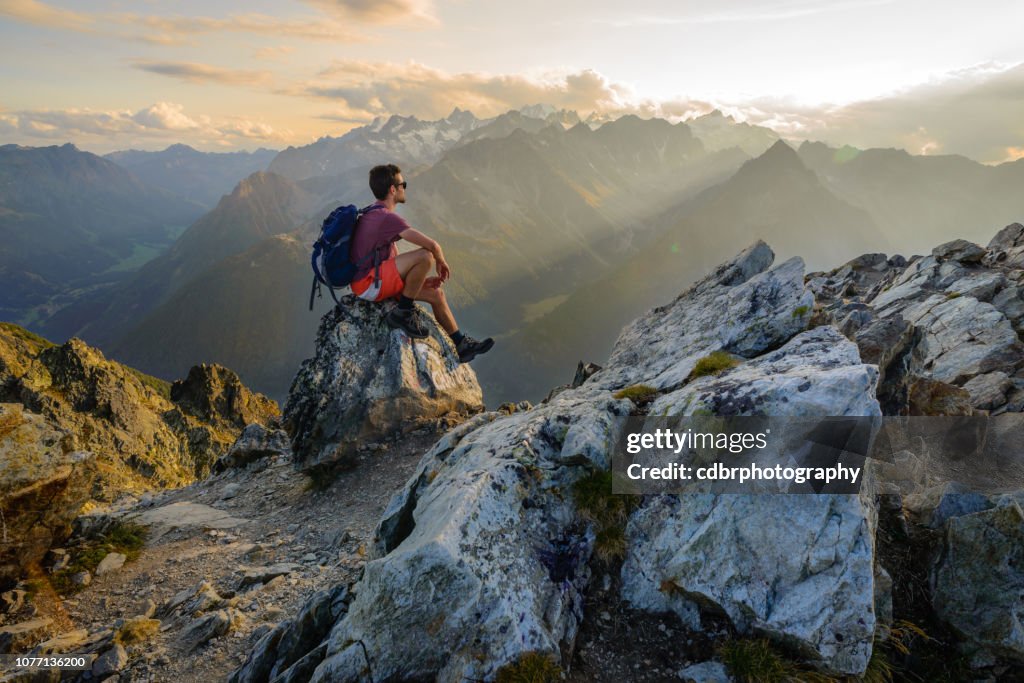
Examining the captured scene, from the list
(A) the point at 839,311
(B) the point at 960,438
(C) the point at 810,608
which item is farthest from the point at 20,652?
(A) the point at 839,311

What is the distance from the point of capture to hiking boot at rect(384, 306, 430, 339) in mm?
16344

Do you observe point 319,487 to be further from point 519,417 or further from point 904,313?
point 904,313

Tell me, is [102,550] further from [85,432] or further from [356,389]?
[85,432]

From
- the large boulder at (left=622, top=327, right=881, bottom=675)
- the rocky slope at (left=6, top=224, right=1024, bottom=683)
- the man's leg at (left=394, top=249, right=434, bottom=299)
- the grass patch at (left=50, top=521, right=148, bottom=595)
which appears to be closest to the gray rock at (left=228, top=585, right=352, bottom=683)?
the rocky slope at (left=6, top=224, right=1024, bottom=683)

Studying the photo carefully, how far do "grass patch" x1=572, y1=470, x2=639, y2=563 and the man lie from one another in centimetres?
630

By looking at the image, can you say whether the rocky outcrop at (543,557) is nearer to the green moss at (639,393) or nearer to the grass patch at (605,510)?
the grass patch at (605,510)

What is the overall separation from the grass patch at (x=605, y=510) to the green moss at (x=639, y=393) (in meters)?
2.46

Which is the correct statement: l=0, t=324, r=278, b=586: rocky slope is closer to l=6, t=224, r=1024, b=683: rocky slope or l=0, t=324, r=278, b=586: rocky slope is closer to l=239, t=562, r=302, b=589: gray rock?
l=6, t=224, r=1024, b=683: rocky slope

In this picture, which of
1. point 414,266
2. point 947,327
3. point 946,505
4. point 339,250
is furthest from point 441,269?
point 947,327

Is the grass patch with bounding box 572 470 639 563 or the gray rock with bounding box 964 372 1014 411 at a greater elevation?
the gray rock with bounding box 964 372 1014 411

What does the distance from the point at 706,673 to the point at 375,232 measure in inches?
469

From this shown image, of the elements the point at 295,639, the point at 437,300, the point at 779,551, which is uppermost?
the point at 437,300

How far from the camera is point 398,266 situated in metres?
14.9

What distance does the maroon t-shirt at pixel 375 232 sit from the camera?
13.2 meters
